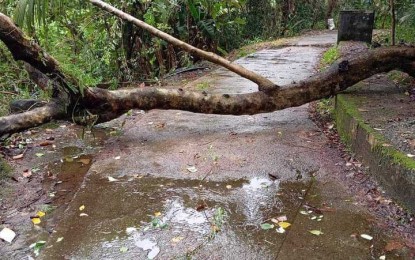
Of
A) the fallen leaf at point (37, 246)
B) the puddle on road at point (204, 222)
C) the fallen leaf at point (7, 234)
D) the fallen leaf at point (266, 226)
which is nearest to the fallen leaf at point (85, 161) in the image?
the puddle on road at point (204, 222)

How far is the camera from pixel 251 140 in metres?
4.52

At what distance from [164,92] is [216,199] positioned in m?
1.74

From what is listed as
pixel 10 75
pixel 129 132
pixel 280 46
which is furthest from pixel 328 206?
pixel 280 46

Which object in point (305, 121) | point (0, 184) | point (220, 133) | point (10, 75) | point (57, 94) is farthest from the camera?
point (10, 75)

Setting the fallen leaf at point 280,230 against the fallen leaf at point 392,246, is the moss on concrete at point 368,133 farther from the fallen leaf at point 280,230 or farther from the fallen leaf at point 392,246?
the fallen leaf at point 280,230

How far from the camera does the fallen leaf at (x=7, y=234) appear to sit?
2857 millimetres

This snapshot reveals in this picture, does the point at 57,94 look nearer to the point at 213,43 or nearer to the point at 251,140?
the point at 251,140

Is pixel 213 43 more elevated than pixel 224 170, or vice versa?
pixel 213 43

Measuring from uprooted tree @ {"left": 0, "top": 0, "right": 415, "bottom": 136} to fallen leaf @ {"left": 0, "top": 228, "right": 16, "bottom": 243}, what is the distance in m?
1.21

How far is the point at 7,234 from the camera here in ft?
9.55

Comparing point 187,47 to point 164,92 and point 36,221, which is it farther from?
point 36,221

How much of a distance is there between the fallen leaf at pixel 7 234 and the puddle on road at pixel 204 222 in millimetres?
311

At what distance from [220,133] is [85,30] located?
4.30 m

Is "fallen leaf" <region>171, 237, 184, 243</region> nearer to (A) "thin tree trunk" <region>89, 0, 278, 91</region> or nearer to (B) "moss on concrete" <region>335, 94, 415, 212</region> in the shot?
(B) "moss on concrete" <region>335, 94, 415, 212</region>
